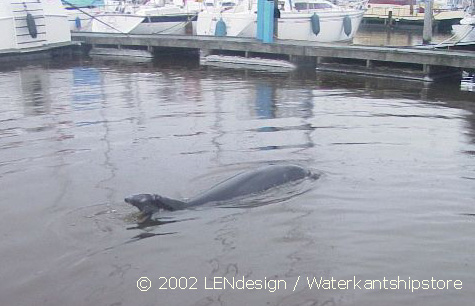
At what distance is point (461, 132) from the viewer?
1023 centimetres

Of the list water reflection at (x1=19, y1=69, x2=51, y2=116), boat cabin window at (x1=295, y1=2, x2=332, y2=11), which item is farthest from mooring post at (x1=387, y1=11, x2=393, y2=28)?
water reflection at (x1=19, y1=69, x2=51, y2=116)

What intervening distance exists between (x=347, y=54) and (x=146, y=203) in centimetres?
1414

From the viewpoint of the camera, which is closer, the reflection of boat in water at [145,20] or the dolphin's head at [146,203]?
the dolphin's head at [146,203]

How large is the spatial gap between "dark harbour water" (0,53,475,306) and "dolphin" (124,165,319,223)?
0.14 metres

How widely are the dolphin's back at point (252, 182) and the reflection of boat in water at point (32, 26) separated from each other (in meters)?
19.9

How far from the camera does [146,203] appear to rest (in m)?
5.91

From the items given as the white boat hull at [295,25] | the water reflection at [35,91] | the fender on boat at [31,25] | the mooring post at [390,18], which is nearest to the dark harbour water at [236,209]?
the water reflection at [35,91]

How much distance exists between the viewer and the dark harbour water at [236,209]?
15.8ft

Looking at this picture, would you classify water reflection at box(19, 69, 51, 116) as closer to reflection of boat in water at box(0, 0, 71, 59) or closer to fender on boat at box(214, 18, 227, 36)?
reflection of boat in water at box(0, 0, 71, 59)

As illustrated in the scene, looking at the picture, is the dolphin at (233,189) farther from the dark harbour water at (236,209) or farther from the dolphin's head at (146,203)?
the dark harbour water at (236,209)

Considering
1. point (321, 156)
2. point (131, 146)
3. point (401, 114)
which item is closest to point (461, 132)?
point (401, 114)

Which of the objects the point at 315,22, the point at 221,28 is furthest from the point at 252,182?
the point at 221,28

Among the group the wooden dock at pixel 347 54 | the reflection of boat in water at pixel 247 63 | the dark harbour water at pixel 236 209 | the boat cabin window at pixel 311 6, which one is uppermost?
the boat cabin window at pixel 311 6

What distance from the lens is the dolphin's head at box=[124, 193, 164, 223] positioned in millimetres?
5805
